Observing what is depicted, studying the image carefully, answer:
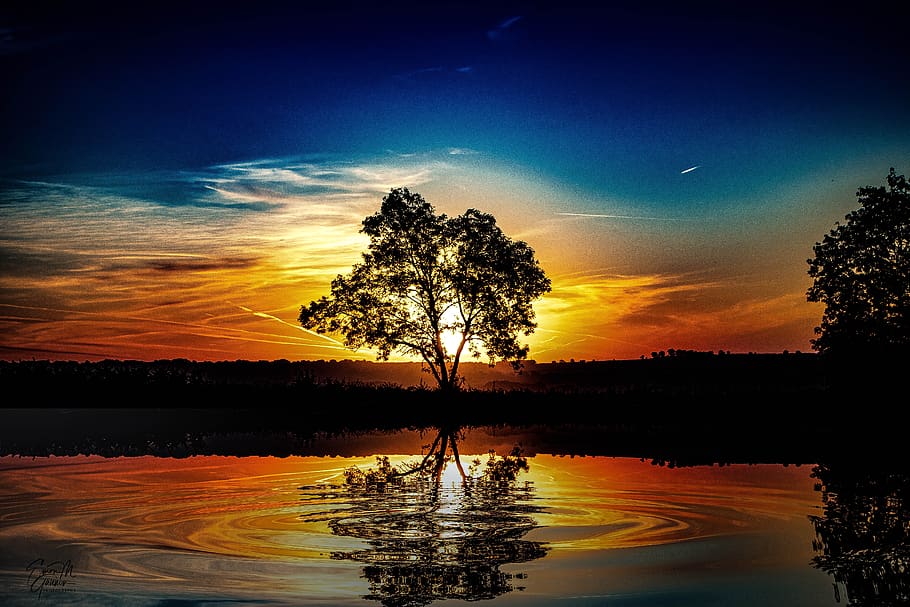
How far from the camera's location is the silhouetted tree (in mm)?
53875

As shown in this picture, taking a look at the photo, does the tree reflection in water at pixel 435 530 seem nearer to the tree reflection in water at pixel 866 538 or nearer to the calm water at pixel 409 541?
the calm water at pixel 409 541

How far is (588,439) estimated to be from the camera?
120 ft

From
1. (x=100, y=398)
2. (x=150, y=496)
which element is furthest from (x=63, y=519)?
(x=100, y=398)

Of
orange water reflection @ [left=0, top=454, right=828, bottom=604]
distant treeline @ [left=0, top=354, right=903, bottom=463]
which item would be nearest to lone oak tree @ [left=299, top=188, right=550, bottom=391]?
distant treeline @ [left=0, top=354, right=903, bottom=463]

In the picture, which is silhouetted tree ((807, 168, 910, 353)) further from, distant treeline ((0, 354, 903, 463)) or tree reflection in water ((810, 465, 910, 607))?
tree reflection in water ((810, 465, 910, 607))

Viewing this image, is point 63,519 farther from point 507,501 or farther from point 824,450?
point 824,450

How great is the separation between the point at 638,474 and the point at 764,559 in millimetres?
10938

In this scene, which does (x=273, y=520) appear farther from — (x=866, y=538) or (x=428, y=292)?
(x=428, y=292)

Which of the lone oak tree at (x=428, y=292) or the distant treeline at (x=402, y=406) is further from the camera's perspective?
the lone oak tree at (x=428, y=292)

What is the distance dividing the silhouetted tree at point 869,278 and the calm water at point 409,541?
3453 centimetres

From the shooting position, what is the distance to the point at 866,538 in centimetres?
1420

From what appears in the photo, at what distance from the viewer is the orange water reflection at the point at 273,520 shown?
1173 centimetres

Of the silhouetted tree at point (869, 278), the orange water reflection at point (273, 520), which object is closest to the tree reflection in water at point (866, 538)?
the orange water reflection at point (273, 520)

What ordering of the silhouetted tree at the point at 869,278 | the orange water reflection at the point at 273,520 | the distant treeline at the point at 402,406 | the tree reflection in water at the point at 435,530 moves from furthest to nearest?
the silhouetted tree at the point at 869,278
the distant treeline at the point at 402,406
the orange water reflection at the point at 273,520
the tree reflection in water at the point at 435,530
